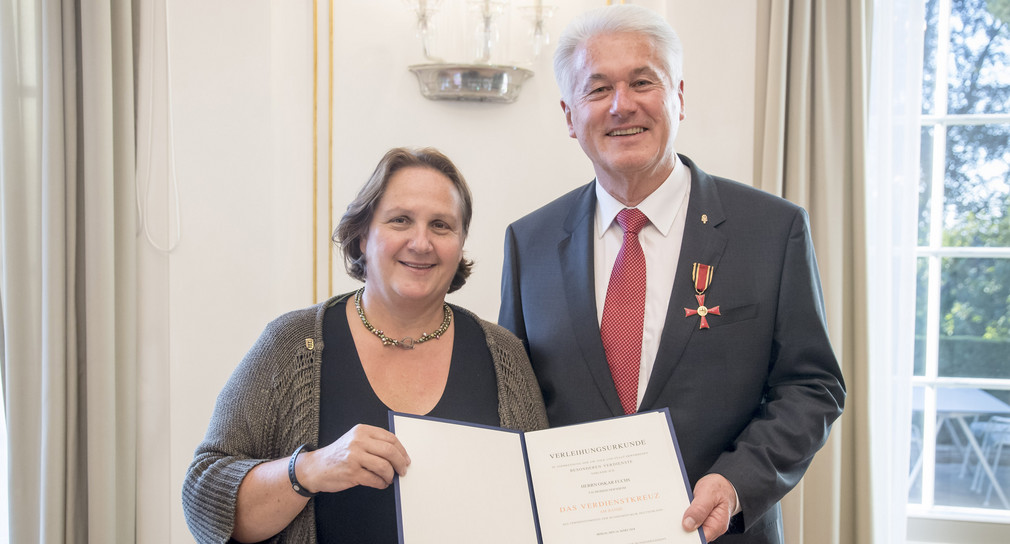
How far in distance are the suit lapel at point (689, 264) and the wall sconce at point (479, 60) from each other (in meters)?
1.27

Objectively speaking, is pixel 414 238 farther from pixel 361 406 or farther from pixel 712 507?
pixel 712 507

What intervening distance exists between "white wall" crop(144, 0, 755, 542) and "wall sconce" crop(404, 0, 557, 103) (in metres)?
0.07

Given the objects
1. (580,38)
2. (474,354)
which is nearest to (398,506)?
(474,354)

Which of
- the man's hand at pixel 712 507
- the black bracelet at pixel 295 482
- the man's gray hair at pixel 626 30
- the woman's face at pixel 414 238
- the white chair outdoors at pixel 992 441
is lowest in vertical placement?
the white chair outdoors at pixel 992 441

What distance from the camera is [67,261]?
260 centimetres

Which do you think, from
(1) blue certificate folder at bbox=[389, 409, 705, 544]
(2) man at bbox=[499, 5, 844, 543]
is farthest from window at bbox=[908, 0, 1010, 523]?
(1) blue certificate folder at bbox=[389, 409, 705, 544]

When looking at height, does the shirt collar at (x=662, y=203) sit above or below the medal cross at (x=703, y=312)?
above

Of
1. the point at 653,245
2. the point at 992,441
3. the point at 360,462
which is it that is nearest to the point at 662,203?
the point at 653,245

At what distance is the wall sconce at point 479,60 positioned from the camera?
2.87m

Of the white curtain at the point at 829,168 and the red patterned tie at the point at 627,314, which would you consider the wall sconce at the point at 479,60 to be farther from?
the red patterned tie at the point at 627,314

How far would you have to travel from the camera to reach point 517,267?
2.02 metres

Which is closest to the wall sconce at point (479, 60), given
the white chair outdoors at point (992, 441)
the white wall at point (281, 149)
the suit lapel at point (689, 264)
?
the white wall at point (281, 149)

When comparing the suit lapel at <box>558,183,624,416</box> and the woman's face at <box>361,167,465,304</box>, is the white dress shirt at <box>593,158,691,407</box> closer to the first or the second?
the suit lapel at <box>558,183,624,416</box>

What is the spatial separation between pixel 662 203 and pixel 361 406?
833mm
